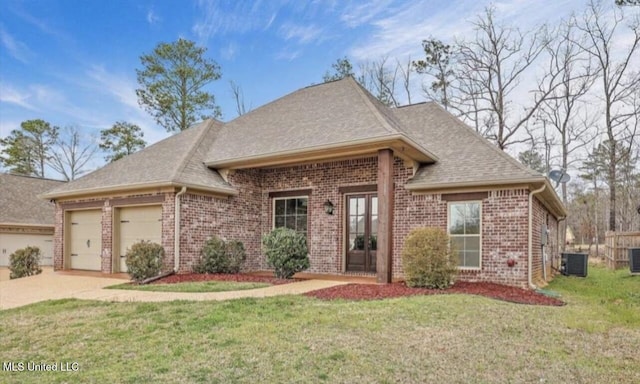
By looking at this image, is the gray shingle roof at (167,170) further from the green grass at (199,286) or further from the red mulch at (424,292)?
the red mulch at (424,292)

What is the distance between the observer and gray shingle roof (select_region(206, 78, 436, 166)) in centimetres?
998

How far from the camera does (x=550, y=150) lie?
25.2m

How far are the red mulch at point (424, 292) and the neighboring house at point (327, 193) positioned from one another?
2.81 feet

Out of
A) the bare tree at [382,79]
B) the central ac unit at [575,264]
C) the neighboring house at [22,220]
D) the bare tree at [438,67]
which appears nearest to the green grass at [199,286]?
the central ac unit at [575,264]

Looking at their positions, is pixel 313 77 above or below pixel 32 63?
above

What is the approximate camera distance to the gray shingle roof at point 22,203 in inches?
710

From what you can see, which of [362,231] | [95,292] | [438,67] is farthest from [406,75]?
[95,292]

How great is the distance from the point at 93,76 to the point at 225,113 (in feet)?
28.0

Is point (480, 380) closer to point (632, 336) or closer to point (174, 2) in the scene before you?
point (632, 336)

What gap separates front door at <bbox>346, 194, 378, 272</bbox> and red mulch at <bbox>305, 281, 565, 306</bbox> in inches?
97.1

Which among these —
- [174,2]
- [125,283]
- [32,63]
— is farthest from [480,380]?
[32,63]

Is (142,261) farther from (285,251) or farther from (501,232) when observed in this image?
(501,232)

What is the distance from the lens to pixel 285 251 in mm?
9820

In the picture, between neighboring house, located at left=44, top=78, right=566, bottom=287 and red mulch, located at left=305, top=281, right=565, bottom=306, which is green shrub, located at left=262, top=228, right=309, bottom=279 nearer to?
neighboring house, located at left=44, top=78, right=566, bottom=287
